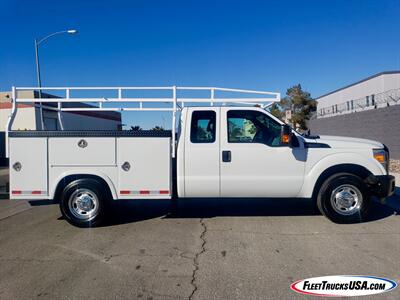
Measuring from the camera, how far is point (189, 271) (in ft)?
13.2

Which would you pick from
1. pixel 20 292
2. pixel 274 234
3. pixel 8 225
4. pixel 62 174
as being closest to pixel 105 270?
pixel 20 292

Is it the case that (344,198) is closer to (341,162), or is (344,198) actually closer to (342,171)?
(342,171)

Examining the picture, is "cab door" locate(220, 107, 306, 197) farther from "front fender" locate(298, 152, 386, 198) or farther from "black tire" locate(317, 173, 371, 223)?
"black tire" locate(317, 173, 371, 223)

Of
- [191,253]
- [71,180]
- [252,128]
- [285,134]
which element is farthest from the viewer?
[252,128]

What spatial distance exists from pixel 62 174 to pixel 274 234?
368 centimetres

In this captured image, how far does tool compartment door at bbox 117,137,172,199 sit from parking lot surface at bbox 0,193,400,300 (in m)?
0.65

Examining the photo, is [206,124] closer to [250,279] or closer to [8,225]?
[250,279]

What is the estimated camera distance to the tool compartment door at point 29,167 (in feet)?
18.6

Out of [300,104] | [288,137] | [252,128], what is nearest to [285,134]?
[288,137]

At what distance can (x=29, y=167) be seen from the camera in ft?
18.7

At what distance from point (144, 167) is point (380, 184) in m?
→ 4.08

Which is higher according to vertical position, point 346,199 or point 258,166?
point 258,166

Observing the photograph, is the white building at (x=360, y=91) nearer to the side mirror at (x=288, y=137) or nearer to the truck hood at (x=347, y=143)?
the truck hood at (x=347, y=143)

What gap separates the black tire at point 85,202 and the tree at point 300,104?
34981mm
